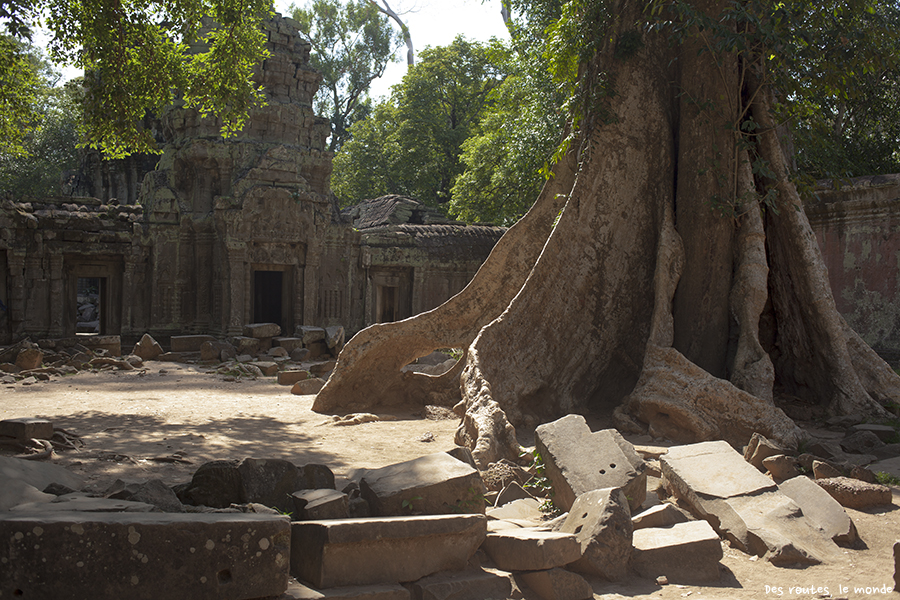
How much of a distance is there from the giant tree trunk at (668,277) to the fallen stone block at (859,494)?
1.49 m

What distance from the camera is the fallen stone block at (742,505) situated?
10.6 ft

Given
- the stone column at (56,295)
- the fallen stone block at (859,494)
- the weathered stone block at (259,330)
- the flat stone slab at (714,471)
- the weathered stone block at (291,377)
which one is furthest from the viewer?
the stone column at (56,295)

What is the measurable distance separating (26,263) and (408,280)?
26.2ft

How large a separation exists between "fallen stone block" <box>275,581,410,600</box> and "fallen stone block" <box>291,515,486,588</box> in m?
0.04


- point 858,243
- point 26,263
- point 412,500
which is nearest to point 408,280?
point 26,263

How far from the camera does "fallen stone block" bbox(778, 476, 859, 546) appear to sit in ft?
11.1

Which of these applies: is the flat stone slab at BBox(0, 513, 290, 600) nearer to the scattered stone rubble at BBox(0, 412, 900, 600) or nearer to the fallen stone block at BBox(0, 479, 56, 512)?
the scattered stone rubble at BBox(0, 412, 900, 600)

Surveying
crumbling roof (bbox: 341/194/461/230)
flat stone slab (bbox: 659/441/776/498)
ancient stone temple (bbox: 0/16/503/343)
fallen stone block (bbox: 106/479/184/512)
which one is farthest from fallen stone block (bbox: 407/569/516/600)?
crumbling roof (bbox: 341/194/461/230)

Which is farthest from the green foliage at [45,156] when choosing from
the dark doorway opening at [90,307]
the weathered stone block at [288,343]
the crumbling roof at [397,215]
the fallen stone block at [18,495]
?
the fallen stone block at [18,495]

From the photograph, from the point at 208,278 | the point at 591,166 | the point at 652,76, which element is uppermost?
the point at 652,76

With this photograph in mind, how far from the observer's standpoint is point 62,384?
8.93 metres

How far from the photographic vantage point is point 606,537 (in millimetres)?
2998

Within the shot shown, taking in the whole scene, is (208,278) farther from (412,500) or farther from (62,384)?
(412,500)

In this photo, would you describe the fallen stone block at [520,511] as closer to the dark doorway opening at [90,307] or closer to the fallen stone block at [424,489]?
the fallen stone block at [424,489]
